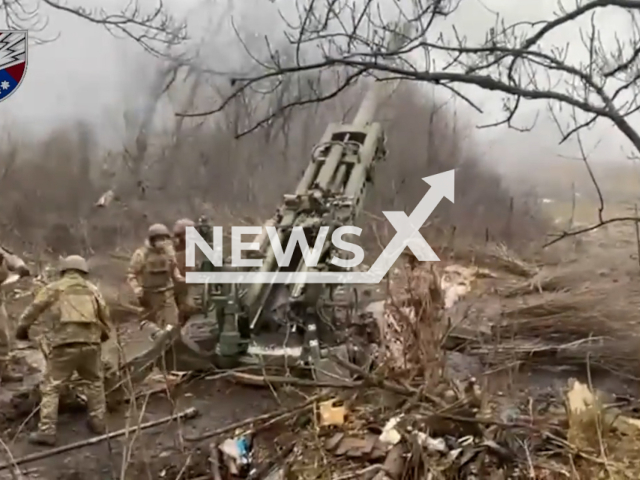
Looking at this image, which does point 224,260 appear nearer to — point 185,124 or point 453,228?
point 185,124

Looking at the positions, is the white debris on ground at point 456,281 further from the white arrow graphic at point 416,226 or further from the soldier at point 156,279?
the soldier at point 156,279

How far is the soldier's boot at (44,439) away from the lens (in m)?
2.53

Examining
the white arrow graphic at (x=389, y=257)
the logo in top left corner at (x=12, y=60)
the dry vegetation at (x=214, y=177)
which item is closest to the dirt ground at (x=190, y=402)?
the white arrow graphic at (x=389, y=257)

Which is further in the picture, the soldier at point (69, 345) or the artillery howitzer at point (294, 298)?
the artillery howitzer at point (294, 298)

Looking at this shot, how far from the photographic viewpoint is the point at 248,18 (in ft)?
10.1

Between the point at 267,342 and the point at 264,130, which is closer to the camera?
the point at 267,342

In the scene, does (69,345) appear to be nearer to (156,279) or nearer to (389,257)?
(156,279)

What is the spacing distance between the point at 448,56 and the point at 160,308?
141cm

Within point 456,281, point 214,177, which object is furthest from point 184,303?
point 456,281

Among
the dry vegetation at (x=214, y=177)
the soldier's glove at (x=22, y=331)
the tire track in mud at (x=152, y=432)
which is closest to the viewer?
the tire track in mud at (x=152, y=432)

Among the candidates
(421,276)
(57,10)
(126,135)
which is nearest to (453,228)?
(421,276)

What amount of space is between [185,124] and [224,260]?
562 mm

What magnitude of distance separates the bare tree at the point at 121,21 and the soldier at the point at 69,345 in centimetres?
98

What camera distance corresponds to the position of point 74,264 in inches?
110
